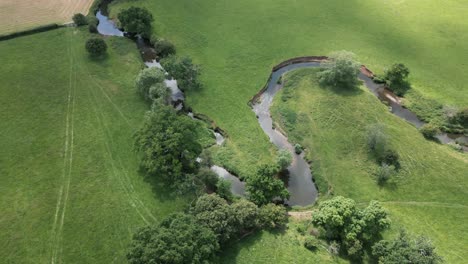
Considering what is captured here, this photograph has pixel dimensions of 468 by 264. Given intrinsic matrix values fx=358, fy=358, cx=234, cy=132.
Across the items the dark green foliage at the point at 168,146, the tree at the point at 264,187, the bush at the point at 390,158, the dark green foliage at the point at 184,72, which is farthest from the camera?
the dark green foliage at the point at 184,72

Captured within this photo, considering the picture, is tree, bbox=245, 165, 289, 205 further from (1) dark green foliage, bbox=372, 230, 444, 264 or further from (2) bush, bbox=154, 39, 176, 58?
(2) bush, bbox=154, 39, 176, 58

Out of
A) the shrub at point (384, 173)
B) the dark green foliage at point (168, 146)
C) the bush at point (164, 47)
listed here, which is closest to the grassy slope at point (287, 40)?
the bush at point (164, 47)

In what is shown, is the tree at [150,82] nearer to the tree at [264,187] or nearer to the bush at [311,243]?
the tree at [264,187]

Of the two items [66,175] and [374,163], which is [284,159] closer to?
[374,163]

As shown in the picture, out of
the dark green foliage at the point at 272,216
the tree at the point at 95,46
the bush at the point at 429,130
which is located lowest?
the dark green foliage at the point at 272,216

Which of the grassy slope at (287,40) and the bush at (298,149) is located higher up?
the grassy slope at (287,40)

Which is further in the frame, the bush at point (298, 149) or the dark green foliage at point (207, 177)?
the bush at point (298, 149)

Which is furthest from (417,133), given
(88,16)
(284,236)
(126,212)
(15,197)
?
(88,16)

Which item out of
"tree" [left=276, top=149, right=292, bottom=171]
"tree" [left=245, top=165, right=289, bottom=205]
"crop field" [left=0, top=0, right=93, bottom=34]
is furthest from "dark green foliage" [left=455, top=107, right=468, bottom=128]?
"crop field" [left=0, top=0, right=93, bottom=34]

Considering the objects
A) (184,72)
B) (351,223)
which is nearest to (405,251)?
(351,223)
